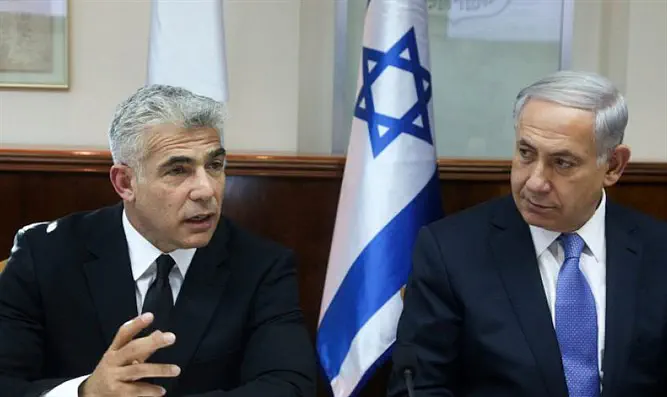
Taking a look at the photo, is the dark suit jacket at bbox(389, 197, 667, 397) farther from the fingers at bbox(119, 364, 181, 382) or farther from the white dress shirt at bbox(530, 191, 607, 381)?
the fingers at bbox(119, 364, 181, 382)

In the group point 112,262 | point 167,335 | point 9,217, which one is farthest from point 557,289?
point 9,217

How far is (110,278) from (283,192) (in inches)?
36.9

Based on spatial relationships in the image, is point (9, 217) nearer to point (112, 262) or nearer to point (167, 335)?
point (112, 262)

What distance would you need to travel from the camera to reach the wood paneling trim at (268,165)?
2.67 metres

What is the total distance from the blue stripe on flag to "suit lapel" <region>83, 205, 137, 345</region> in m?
0.71

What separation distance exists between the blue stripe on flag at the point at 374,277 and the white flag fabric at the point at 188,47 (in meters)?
0.71

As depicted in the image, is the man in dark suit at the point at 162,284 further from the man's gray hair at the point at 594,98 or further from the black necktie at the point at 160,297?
the man's gray hair at the point at 594,98

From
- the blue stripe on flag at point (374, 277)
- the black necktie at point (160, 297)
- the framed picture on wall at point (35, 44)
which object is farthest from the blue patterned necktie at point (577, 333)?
the framed picture on wall at point (35, 44)

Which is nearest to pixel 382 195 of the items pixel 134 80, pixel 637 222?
pixel 637 222

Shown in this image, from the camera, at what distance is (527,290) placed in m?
1.89

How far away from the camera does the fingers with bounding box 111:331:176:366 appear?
62.2 inches

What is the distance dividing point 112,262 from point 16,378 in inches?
13.2

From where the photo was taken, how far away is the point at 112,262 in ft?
6.25

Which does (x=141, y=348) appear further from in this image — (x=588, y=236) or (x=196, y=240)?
(x=588, y=236)
